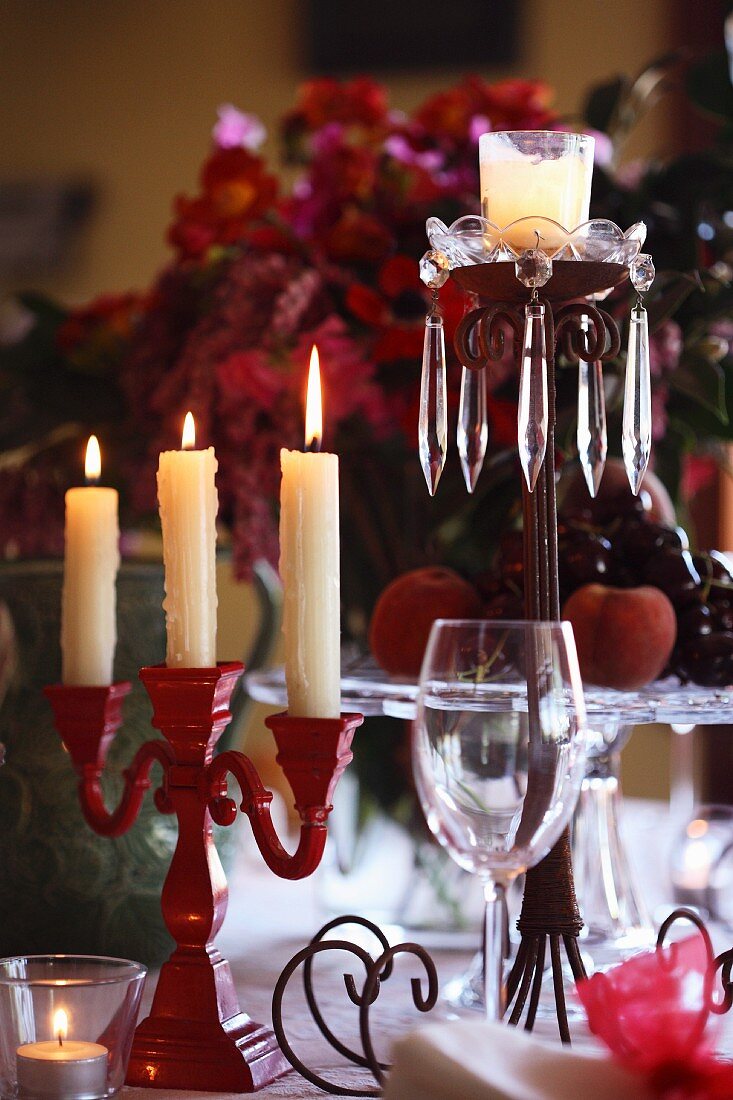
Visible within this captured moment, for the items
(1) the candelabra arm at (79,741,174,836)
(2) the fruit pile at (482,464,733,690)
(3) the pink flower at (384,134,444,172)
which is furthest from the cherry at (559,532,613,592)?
(3) the pink flower at (384,134,444,172)

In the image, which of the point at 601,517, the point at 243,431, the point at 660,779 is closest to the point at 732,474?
the point at 601,517

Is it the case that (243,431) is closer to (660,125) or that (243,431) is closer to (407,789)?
(407,789)

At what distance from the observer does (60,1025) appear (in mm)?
524

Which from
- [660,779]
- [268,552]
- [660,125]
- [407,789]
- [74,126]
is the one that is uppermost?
[74,126]

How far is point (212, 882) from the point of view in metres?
0.59

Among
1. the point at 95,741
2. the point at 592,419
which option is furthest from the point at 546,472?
the point at 95,741

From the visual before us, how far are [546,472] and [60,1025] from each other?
0.28 meters

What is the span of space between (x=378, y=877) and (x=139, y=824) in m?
0.20

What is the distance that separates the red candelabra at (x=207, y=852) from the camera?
547 millimetres

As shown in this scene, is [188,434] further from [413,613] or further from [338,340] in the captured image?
[338,340]

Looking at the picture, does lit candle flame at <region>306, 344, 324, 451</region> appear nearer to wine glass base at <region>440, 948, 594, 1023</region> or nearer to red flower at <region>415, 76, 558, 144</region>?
wine glass base at <region>440, 948, 594, 1023</region>

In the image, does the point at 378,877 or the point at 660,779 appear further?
the point at 660,779

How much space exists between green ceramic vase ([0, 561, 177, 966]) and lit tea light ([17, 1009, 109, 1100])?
0.21m

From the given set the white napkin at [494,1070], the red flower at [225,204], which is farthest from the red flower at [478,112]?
the white napkin at [494,1070]
